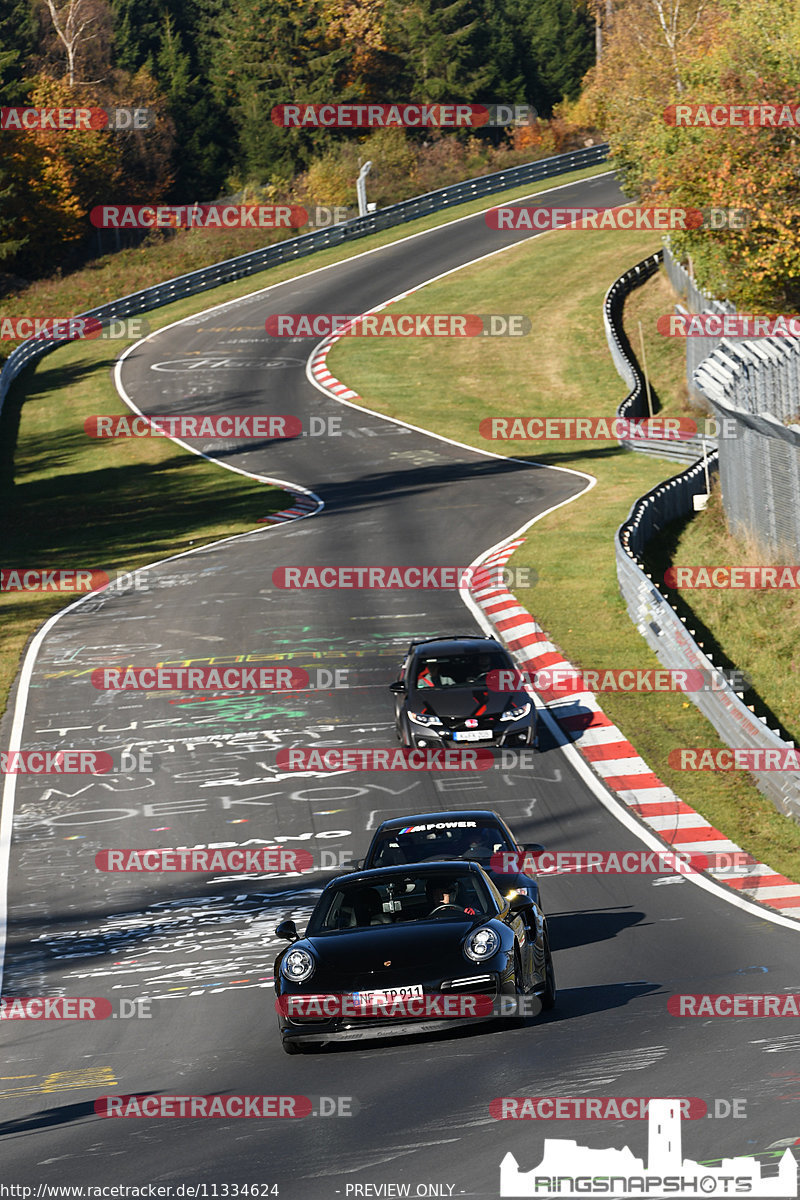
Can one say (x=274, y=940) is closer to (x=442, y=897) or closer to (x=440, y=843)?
(x=440, y=843)

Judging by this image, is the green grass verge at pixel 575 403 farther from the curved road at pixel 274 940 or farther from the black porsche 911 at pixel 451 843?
the black porsche 911 at pixel 451 843

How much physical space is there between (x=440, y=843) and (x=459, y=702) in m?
7.73

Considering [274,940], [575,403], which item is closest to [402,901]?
[274,940]

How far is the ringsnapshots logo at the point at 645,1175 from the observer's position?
7277 mm

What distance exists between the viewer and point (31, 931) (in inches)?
650

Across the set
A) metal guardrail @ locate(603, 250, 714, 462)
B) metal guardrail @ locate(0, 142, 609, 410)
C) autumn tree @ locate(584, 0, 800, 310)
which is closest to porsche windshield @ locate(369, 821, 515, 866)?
metal guardrail @ locate(603, 250, 714, 462)

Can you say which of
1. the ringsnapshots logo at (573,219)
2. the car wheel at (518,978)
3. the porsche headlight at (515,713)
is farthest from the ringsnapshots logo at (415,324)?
the car wheel at (518,978)

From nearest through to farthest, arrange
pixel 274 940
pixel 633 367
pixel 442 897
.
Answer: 1. pixel 442 897
2. pixel 274 940
3. pixel 633 367

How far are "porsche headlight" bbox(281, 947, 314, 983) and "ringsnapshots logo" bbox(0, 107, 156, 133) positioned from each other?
249ft

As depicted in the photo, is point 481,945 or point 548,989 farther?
point 548,989

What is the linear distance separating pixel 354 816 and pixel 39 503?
2720 centimetres

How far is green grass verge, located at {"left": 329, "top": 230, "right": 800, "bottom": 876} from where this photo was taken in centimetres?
2195

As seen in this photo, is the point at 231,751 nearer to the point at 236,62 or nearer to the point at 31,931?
the point at 31,931

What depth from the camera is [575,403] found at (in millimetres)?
52125
